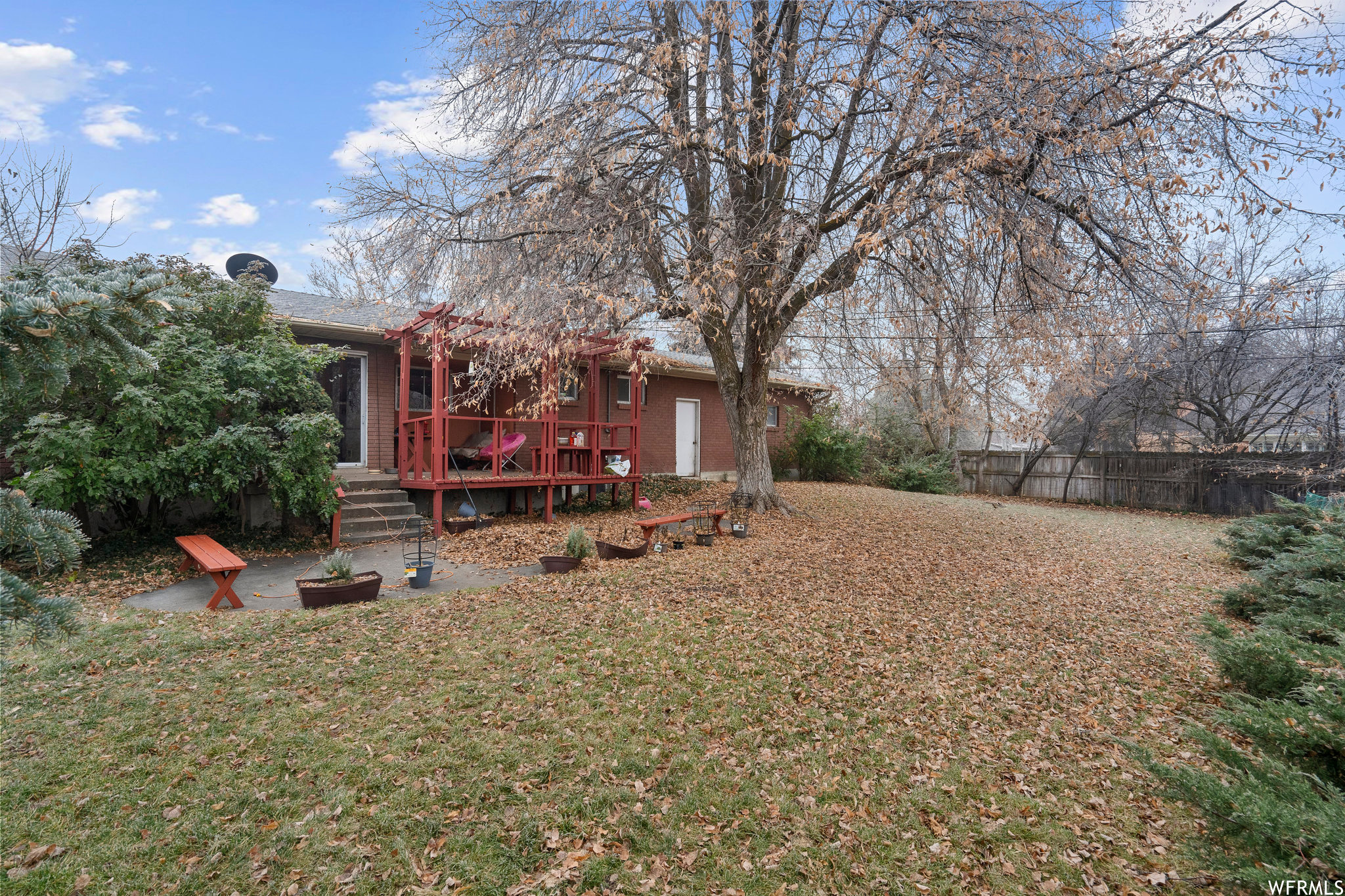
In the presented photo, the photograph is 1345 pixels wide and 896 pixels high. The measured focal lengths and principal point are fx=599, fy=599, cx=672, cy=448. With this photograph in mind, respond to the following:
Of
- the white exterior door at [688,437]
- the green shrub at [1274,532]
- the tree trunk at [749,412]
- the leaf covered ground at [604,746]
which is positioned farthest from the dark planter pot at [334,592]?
the white exterior door at [688,437]

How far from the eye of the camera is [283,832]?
9.41 ft

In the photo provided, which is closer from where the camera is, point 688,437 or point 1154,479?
point 1154,479

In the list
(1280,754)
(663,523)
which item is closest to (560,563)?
(663,523)

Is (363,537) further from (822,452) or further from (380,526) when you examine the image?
(822,452)

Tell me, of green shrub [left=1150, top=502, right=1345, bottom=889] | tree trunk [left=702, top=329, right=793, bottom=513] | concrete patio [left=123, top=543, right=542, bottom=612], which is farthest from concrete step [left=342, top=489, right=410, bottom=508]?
green shrub [left=1150, top=502, right=1345, bottom=889]

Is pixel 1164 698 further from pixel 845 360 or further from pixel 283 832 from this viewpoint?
pixel 845 360

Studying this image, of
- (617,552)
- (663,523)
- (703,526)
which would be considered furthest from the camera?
(703,526)

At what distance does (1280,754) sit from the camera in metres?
3.01

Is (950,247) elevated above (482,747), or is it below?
above

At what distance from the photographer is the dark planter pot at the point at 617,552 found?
8125mm

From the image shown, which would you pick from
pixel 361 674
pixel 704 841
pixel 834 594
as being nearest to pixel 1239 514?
pixel 834 594

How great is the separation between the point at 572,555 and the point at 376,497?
15.1 ft

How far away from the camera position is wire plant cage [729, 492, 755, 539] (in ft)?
31.0

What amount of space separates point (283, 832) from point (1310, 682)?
5.91 m
